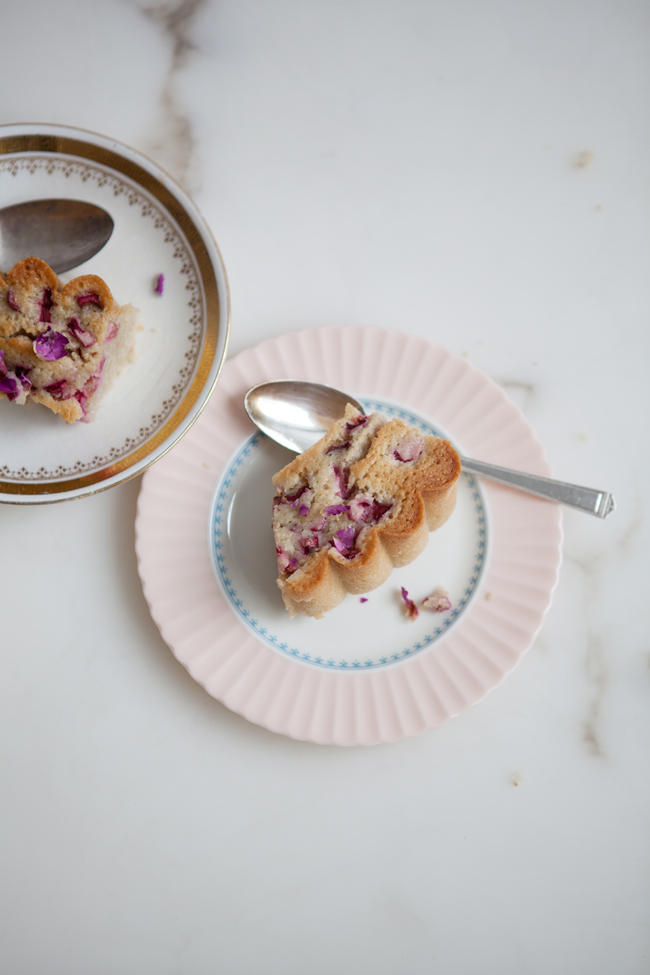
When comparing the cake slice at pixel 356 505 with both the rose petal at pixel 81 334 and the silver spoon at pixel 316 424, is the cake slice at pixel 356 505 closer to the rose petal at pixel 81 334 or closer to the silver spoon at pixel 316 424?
the silver spoon at pixel 316 424

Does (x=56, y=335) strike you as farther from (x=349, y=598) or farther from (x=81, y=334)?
(x=349, y=598)

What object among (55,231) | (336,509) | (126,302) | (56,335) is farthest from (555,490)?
(55,231)

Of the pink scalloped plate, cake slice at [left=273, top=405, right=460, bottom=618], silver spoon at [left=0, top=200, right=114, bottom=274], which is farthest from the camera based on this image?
silver spoon at [left=0, top=200, right=114, bottom=274]

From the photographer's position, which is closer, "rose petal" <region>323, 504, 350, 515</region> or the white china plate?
"rose petal" <region>323, 504, 350, 515</region>

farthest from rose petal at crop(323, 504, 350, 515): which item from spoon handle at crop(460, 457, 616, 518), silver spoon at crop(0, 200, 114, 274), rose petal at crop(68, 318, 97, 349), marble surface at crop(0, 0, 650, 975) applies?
silver spoon at crop(0, 200, 114, 274)

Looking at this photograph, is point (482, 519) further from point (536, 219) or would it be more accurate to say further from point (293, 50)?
point (293, 50)

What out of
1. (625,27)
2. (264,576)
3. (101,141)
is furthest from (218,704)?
(625,27)

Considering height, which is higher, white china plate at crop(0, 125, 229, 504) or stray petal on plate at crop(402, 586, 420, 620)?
white china plate at crop(0, 125, 229, 504)

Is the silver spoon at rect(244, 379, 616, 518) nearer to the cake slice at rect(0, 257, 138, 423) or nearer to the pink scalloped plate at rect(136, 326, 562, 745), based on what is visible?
the pink scalloped plate at rect(136, 326, 562, 745)
